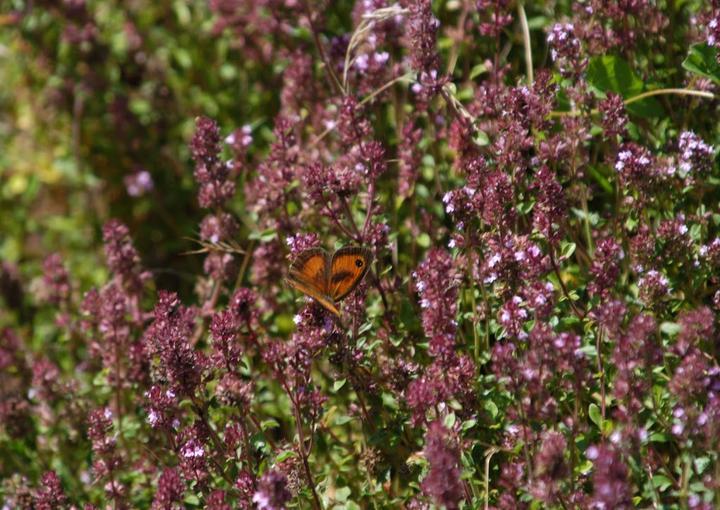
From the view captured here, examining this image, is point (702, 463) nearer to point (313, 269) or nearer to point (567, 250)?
point (567, 250)

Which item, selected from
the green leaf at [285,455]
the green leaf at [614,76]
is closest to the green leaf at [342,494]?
the green leaf at [285,455]

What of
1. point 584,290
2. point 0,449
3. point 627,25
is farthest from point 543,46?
point 0,449

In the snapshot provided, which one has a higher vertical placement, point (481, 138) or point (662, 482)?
point (481, 138)

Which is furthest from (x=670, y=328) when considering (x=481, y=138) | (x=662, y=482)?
(x=481, y=138)

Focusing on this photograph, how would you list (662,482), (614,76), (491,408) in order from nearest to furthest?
(662,482)
(491,408)
(614,76)

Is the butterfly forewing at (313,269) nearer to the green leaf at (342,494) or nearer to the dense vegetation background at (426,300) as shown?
the dense vegetation background at (426,300)

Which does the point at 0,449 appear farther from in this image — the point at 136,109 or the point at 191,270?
the point at 136,109

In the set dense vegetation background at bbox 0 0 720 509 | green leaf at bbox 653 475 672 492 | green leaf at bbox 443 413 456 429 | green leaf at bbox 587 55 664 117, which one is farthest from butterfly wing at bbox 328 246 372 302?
green leaf at bbox 587 55 664 117

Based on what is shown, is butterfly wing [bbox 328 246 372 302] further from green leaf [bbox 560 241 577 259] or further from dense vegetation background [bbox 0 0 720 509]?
green leaf [bbox 560 241 577 259]
